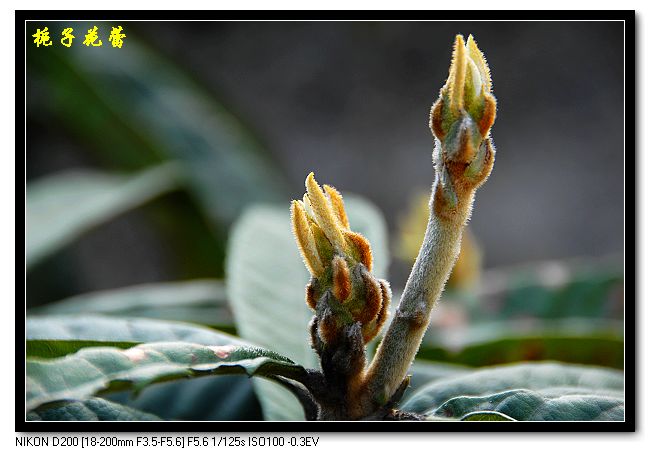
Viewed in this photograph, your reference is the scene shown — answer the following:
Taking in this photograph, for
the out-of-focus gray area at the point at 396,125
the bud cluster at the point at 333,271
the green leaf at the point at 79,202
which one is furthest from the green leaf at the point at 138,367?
the out-of-focus gray area at the point at 396,125

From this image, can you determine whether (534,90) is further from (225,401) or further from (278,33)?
(225,401)

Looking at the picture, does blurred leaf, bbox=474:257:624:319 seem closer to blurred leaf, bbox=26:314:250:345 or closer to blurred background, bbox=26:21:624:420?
blurred background, bbox=26:21:624:420

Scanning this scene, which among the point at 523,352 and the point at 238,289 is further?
the point at 523,352

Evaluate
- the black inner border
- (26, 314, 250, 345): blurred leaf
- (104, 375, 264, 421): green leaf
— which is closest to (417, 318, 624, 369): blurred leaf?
the black inner border

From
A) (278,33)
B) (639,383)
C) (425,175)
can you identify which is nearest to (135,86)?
(278,33)

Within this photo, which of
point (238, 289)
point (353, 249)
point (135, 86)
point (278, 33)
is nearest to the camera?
point (353, 249)

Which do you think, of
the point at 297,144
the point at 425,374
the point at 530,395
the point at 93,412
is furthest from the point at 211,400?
the point at 297,144
